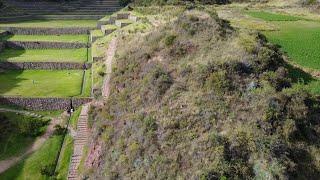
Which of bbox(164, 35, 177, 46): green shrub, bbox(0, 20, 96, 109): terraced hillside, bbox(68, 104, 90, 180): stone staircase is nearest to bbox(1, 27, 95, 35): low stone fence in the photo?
bbox(0, 20, 96, 109): terraced hillside

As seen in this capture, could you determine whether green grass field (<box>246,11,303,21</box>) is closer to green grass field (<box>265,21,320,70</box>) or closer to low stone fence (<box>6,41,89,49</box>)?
green grass field (<box>265,21,320,70</box>)

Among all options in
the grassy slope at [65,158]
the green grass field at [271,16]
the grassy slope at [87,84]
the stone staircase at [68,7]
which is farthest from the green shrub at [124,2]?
the grassy slope at [65,158]

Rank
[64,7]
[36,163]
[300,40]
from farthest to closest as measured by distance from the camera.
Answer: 1. [64,7]
2. [300,40]
3. [36,163]

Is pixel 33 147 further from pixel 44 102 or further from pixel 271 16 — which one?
pixel 271 16

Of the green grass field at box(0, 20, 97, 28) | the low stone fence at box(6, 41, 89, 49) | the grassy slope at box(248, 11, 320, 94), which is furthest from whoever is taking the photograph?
the green grass field at box(0, 20, 97, 28)

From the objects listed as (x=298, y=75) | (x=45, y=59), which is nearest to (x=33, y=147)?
(x=45, y=59)
